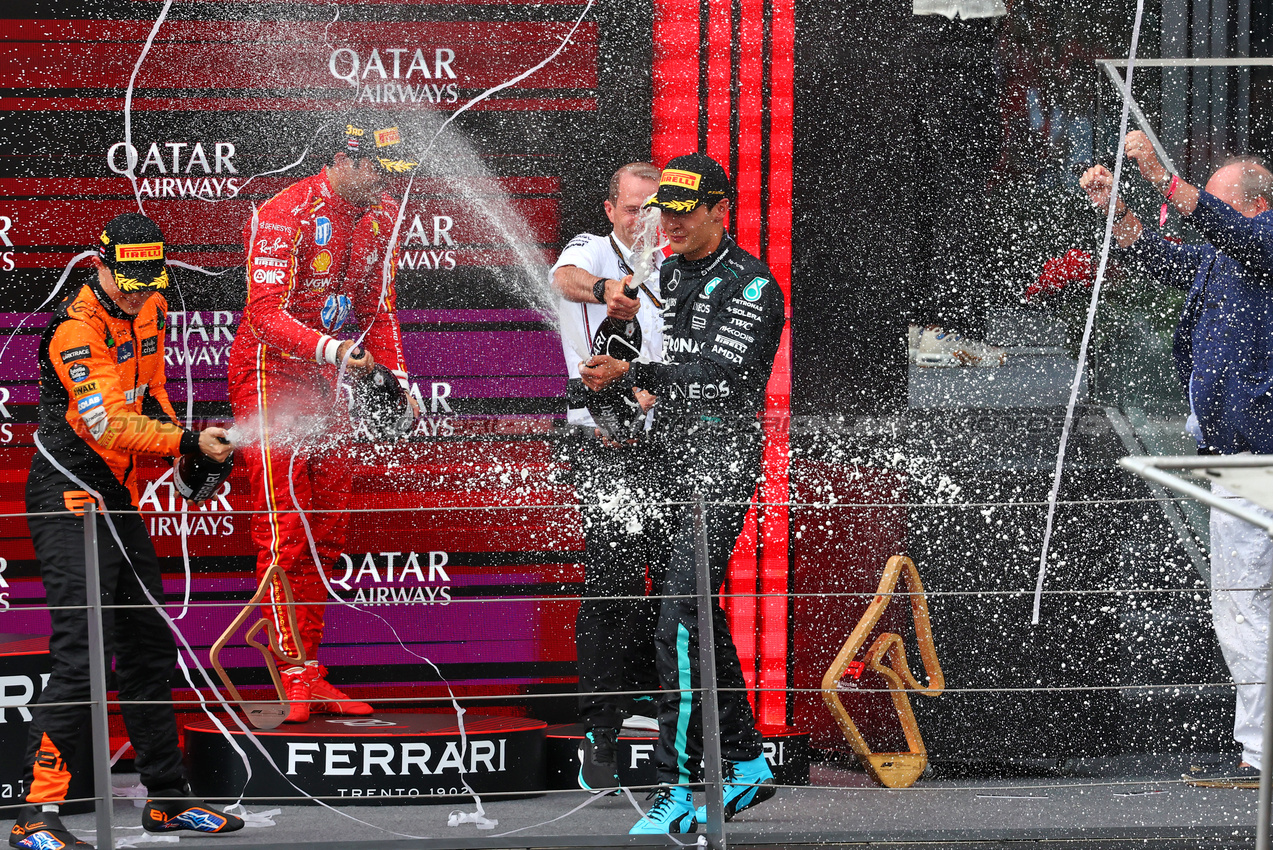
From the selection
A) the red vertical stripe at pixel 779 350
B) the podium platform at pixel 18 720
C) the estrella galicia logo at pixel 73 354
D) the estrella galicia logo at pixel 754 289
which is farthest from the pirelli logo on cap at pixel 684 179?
the podium platform at pixel 18 720

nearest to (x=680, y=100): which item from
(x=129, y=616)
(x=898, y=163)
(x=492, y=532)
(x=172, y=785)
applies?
(x=898, y=163)

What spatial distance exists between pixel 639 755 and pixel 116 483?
168 cm

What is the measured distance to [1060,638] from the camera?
13.6 ft

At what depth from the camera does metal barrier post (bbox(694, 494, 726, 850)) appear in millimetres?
3289

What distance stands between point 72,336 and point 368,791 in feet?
4.88

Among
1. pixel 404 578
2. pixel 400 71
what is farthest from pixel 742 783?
pixel 400 71

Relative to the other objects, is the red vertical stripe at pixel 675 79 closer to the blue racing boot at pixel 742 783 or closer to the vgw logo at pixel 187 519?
the vgw logo at pixel 187 519

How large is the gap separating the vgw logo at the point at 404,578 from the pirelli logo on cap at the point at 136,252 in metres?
1.19

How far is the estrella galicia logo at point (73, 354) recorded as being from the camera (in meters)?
3.60

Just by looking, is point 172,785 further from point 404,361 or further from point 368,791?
point 404,361

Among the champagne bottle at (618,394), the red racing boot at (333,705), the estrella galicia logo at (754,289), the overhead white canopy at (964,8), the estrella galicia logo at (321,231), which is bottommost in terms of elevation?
the red racing boot at (333,705)

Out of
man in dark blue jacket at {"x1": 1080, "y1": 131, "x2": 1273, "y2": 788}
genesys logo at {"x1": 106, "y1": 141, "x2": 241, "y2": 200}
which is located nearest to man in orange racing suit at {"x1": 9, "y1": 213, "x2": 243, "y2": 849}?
genesys logo at {"x1": 106, "y1": 141, "x2": 241, "y2": 200}

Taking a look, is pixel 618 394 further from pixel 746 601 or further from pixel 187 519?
pixel 187 519

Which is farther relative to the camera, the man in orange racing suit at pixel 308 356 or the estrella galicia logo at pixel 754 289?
the man in orange racing suit at pixel 308 356
